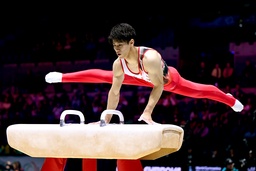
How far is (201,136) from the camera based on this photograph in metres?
9.34

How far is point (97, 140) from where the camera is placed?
3.57 meters

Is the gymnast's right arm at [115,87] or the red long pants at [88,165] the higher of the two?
the gymnast's right arm at [115,87]

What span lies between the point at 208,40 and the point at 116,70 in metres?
6.47

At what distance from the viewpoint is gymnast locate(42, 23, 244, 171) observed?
4312mm

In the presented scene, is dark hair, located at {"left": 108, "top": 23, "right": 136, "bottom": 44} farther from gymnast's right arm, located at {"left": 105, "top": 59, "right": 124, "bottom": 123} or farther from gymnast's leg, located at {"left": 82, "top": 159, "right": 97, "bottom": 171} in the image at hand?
gymnast's leg, located at {"left": 82, "top": 159, "right": 97, "bottom": 171}

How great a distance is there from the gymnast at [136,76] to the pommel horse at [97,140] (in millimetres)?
283

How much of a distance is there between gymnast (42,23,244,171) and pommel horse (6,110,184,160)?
283mm

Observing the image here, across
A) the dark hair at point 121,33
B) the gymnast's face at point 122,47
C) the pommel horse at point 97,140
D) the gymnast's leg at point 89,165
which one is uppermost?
the dark hair at point 121,33

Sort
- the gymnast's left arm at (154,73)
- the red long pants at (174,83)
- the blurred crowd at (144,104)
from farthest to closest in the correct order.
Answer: the blurred crowd at (144,104), the red long pants at (174,83), the gymnast's left arm at (154,73)

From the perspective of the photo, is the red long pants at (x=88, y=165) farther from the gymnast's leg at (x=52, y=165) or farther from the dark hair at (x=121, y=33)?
the dark hair at (x=121, y=33)

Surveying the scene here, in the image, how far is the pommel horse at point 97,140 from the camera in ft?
11.3

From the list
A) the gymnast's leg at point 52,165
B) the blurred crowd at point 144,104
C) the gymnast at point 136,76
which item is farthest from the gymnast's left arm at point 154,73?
the blurred crowd at point 144,104

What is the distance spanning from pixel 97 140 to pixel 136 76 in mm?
1576

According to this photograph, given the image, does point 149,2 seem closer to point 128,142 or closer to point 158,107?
point 158,107
